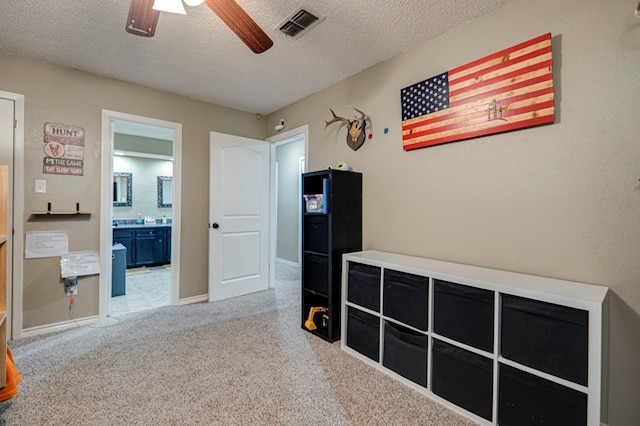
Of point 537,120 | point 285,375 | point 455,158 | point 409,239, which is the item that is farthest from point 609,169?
point 285,375

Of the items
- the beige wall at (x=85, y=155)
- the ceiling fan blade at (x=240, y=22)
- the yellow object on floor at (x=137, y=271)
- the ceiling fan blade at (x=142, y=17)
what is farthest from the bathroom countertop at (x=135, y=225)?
the ceiling fan blade at (x=240, y=22)

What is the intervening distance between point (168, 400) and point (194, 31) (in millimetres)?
2498

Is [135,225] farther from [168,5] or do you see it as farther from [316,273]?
[168,5]

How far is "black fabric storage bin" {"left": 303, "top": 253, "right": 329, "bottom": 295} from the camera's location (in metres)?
2.57

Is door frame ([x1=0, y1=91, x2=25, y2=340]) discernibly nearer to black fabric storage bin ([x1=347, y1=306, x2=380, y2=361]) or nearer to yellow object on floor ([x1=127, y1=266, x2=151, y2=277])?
Result: yellow object on floor ([x1=127, y1=266, x2=151, y2=277])

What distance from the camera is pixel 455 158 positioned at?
6.95 ft

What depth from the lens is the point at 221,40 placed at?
2.26 meters

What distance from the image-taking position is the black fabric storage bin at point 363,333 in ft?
6.94

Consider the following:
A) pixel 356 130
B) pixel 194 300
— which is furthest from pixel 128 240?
pixel 356 130

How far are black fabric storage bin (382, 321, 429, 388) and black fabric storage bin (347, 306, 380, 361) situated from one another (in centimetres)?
8

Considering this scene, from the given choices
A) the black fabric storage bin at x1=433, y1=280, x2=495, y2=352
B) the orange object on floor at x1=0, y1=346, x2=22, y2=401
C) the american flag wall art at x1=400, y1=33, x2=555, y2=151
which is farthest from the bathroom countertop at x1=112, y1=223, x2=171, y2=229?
the black fabric storage bin at x1=433, y1=280, x2=495, y2=352

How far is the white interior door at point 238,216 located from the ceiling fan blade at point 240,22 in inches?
81.5

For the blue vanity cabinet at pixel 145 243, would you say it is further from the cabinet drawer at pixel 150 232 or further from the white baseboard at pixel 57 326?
Result: the white baseboard at pixel 57 326

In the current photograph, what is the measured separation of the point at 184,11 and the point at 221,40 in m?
0.74
